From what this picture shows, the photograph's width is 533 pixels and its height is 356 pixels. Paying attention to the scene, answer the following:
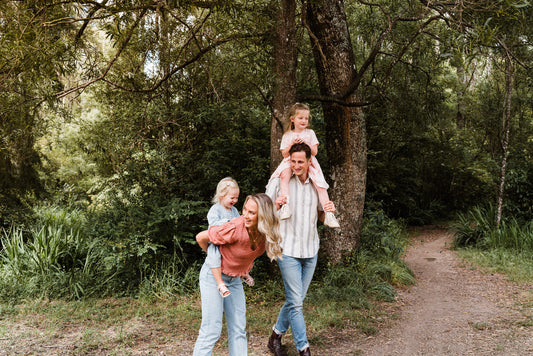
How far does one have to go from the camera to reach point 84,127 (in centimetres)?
1148

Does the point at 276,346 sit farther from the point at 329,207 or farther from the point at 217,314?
the point at 329,207

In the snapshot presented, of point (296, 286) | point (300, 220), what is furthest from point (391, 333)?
Answer: point (300, 220)

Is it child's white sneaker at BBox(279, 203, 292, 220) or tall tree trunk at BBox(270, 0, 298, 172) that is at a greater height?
tall tree trunk at BBox(270, 0, 298, 172)

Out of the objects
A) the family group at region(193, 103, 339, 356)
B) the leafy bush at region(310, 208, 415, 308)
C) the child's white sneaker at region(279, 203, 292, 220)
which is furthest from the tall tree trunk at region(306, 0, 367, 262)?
the child's white sneaker at region(279, 203, 292, 220)

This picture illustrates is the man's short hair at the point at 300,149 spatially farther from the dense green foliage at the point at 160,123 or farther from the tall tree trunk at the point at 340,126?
the tall tree trunk at the point at 340,126

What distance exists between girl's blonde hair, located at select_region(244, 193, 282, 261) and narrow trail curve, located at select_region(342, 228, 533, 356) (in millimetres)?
1871

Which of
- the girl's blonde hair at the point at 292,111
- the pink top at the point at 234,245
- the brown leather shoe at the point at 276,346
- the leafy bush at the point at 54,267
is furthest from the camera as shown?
the leafy bush at the point at 54,267

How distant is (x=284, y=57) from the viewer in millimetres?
5410

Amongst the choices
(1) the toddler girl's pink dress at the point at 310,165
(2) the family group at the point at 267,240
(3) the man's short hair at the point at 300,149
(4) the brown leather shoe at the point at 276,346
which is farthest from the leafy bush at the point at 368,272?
(3) the man's short hair at the point at 300,149

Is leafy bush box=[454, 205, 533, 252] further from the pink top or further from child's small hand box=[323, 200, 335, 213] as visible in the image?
the pink top

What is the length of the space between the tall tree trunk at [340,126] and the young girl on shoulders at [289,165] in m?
A: 2.55

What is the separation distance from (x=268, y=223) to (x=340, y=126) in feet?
13.6

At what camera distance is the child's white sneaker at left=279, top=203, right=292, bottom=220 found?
3.54 m

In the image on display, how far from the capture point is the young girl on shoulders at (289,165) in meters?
3.64
